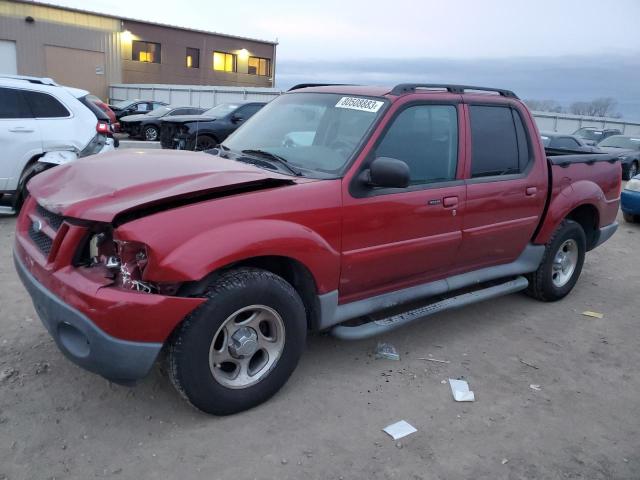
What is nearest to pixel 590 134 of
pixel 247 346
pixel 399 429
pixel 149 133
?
pixel 149 133

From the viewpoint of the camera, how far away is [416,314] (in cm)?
399

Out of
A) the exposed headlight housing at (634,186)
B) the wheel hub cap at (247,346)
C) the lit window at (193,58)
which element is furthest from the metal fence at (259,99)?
the wheel hub cap at (247,346)

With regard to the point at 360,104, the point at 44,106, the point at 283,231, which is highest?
the point at 360,104

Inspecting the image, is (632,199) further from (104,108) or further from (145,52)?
(145,52)

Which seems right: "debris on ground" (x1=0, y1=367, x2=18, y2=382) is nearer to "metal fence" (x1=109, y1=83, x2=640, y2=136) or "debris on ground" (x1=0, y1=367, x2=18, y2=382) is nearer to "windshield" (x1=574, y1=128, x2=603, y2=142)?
"windshield" (x1=574, y1=128, x2=603, y2=142)

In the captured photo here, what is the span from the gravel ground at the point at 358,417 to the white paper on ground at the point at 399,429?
0.14 feet

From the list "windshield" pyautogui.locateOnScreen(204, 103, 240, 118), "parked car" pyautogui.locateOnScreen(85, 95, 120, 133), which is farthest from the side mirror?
"windshield" pyautogui.locateOnScreen(204, 103, 240, 118)

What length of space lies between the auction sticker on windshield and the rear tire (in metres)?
2.34

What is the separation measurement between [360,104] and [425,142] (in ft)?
1.79

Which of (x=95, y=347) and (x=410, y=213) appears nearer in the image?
(x=95, y=347)

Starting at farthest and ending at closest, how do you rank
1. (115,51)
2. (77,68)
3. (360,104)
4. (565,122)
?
(115,51), (77,68), (565,122), (360,104)

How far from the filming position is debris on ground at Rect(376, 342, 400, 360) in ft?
13.2

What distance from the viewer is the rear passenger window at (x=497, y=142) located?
4.28m

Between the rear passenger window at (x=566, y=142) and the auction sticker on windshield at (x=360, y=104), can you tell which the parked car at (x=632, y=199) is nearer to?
the rear passenger window at (x=566, y=142)
